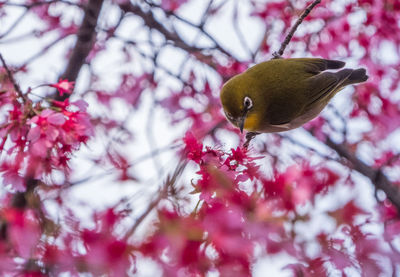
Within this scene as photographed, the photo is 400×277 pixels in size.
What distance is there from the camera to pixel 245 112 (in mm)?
3154

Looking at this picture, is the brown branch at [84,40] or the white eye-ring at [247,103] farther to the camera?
the brown branch at [84,40]

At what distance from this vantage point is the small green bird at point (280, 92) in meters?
3.18

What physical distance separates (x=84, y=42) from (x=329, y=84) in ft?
6.92

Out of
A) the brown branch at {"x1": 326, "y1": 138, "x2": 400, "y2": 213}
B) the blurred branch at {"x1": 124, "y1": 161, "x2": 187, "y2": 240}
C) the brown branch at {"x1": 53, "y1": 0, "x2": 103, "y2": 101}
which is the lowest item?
the brown branch at {"x1": 326, "y1": 138, "x2": 400, "y2": 213}

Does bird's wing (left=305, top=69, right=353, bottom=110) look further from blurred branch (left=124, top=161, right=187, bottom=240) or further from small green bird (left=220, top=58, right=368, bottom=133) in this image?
blurred branch (left=124, top=161, right=187, bottom=240)

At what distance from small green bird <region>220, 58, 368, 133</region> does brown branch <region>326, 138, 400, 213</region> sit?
41 cm

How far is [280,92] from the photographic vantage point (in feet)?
11.4

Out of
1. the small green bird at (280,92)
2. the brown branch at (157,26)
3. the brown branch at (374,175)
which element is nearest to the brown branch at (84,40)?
the brown branch at (157,26)

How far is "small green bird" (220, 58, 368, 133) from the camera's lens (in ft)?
10.4

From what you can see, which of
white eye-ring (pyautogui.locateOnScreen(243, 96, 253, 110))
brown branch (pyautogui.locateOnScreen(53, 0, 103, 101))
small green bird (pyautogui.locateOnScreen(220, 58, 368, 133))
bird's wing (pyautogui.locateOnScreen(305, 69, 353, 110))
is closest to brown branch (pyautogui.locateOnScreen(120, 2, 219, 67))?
brown branch (pyautogui.locateOnScreen(53, 0, 103, 101))

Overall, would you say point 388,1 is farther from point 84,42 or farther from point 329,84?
point 84,42

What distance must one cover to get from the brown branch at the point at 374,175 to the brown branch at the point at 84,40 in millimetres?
2236

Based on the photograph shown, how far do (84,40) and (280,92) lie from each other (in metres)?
1.67

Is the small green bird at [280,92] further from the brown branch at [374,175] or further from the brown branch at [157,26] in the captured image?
the brown branch at [157,26]
